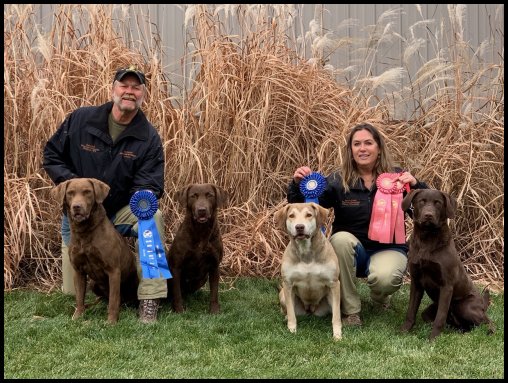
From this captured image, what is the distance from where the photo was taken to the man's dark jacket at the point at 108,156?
15.6ft

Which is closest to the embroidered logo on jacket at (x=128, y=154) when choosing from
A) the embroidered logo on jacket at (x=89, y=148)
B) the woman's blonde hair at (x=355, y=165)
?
the embroidered logo on jacket at (x=89, y=148)

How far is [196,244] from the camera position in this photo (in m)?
4.64

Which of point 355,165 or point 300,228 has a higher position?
point 355,165

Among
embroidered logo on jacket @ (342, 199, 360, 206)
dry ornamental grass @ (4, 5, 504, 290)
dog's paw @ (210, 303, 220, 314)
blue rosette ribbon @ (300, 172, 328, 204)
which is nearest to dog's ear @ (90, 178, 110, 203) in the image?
dog's paw @ (210, 303, 220, 314)

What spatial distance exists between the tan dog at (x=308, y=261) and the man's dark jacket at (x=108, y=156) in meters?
1.17

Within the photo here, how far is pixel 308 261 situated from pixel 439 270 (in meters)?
0.85

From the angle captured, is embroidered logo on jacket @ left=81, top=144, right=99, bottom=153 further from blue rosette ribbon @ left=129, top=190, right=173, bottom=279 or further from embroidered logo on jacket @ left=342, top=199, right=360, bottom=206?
embroidered logo on jacket @ left=342, top=199, right=360, bottom=206

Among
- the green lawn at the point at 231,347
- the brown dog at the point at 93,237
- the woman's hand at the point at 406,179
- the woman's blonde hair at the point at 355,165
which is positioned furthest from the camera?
the woman's blonde hair at the point at 355,165

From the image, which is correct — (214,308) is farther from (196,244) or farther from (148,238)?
(148,238)

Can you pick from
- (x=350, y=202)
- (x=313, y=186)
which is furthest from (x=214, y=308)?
Result: (x=350, y=202)

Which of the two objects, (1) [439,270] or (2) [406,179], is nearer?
(1) [439,270]

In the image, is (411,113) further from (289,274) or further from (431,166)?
(289,274)

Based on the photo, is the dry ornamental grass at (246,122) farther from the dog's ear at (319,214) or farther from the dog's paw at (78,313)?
the dog's ear at (319,214)

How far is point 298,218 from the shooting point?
4.13m
